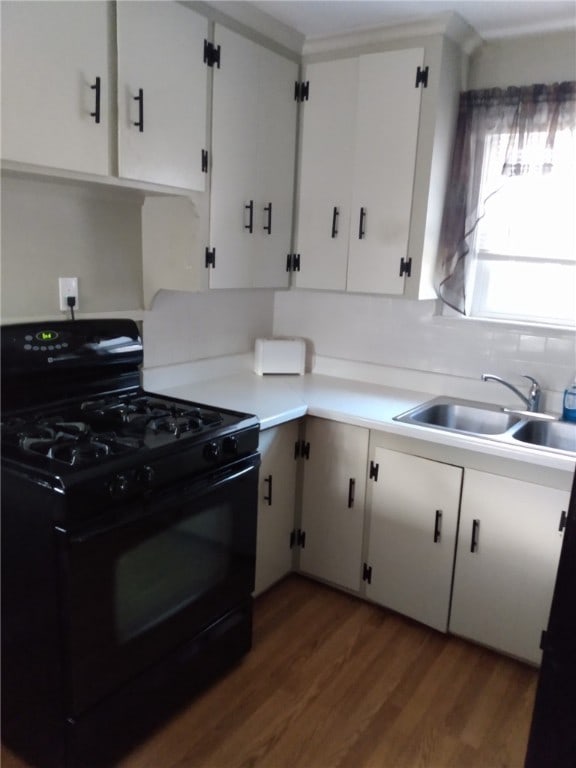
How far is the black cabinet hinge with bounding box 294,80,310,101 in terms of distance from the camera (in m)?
2.57

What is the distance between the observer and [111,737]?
1.67 m

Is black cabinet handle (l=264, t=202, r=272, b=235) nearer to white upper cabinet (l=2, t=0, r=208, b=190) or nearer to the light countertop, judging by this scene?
white upper cabinet (l=2, t=0, r=208, b=190)

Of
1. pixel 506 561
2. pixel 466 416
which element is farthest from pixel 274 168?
pixel 506 561

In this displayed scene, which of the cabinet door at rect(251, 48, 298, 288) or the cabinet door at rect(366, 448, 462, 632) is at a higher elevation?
the cabinet door at rect(251, 48, 298, 288)

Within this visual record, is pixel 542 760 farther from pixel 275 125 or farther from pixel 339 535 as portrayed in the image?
pixel 275 125

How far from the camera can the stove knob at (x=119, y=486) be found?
151 cm

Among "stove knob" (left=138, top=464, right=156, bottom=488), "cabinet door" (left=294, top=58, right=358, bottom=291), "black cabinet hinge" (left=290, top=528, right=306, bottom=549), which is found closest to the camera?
"stove knob" (left=138, top=464, right=156, bottom=488)

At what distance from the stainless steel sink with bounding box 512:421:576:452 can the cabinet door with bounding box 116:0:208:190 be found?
1.56 m

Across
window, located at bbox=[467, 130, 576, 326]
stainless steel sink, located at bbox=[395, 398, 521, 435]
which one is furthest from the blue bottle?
window, located at bbox=[467, 130, 576, 326]

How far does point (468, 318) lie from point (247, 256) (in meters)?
1.00

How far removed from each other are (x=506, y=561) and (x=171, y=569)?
1.19m

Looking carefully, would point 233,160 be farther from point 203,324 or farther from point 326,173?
point 203,324

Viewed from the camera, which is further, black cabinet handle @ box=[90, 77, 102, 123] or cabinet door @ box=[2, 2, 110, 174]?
black cabinet handle @ box=[90, 77, 102, 123]

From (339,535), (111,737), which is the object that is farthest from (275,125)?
(111,737)
